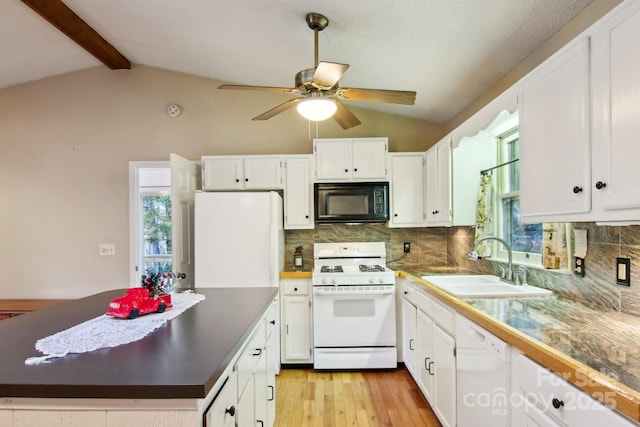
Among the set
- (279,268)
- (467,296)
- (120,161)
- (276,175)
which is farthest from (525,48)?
(120,161)

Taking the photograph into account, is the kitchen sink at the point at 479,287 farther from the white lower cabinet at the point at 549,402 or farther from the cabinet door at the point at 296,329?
the cabinet door at the point at 296,329

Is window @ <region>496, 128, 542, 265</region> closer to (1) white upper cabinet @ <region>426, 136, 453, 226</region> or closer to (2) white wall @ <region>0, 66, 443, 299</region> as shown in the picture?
(1) white upper cabinet @ <region>426, 136, 453, 226</region>

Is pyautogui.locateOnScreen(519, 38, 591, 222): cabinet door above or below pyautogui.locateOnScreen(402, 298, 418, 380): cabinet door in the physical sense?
above

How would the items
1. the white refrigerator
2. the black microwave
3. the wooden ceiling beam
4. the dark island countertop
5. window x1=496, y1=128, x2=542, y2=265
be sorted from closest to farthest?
1. the dark island countertop
2. window x1=496, y1=128, x2=542, y2=265
3. the wooden ceiling beam
4. the white refrigerator
5. the black microwave

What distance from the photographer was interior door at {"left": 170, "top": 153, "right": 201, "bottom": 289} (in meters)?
2.76

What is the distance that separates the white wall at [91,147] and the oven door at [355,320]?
1692mm

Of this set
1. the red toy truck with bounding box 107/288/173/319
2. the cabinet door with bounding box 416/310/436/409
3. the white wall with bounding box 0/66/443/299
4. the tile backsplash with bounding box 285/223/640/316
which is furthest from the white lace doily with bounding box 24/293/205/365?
the white wall with bounding box 0/66/443/299

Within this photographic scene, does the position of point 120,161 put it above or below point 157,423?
above

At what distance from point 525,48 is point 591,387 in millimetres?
1919

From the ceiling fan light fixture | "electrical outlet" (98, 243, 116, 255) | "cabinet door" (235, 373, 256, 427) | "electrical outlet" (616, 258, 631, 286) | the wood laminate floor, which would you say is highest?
the ceiling fan light fixture

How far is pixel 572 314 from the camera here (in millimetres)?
1392

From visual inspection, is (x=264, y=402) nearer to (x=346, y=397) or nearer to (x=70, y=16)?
(x=346, y=397)

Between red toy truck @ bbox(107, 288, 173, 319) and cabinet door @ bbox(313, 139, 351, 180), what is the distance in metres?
1.96

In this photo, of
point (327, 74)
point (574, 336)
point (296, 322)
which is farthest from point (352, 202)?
point (574, 336)
